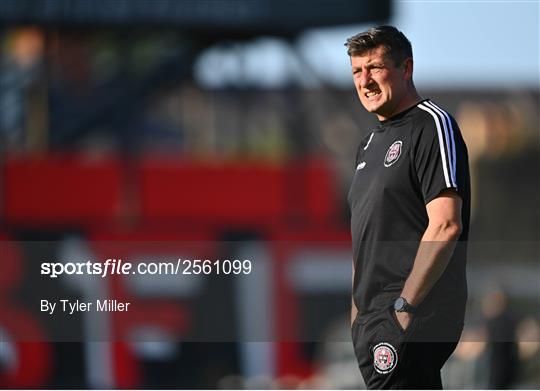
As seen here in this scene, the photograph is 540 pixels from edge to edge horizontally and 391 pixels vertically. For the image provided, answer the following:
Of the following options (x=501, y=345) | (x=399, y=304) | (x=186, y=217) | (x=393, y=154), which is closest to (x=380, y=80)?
(x=393, y=154)

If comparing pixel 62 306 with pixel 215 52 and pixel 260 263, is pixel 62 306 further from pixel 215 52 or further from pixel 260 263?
pixel 215 52

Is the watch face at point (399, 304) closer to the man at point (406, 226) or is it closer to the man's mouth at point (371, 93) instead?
the man at point (406, 226)

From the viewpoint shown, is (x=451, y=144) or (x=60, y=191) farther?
(x=60, y=191)

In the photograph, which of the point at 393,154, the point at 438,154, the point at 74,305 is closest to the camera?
the point at 438,154

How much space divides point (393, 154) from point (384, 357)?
568 mm

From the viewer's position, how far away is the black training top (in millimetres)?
3613

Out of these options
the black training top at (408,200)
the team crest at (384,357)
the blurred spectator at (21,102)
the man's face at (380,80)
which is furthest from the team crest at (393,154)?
the blurred spectator at (21,102)

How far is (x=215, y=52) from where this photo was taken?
60.6ft

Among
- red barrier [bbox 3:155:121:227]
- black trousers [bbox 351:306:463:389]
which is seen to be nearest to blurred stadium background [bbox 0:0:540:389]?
red barrier [bbox 3:155:121:227]

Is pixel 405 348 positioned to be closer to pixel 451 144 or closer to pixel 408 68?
pixel 451 144

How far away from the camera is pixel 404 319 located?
3.63m

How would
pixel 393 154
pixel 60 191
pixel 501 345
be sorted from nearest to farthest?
pixel 393 154 → pixel 501 345 → pixel 60 191

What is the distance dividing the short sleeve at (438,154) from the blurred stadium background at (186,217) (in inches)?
260

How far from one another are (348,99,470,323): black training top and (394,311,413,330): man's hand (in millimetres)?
57
